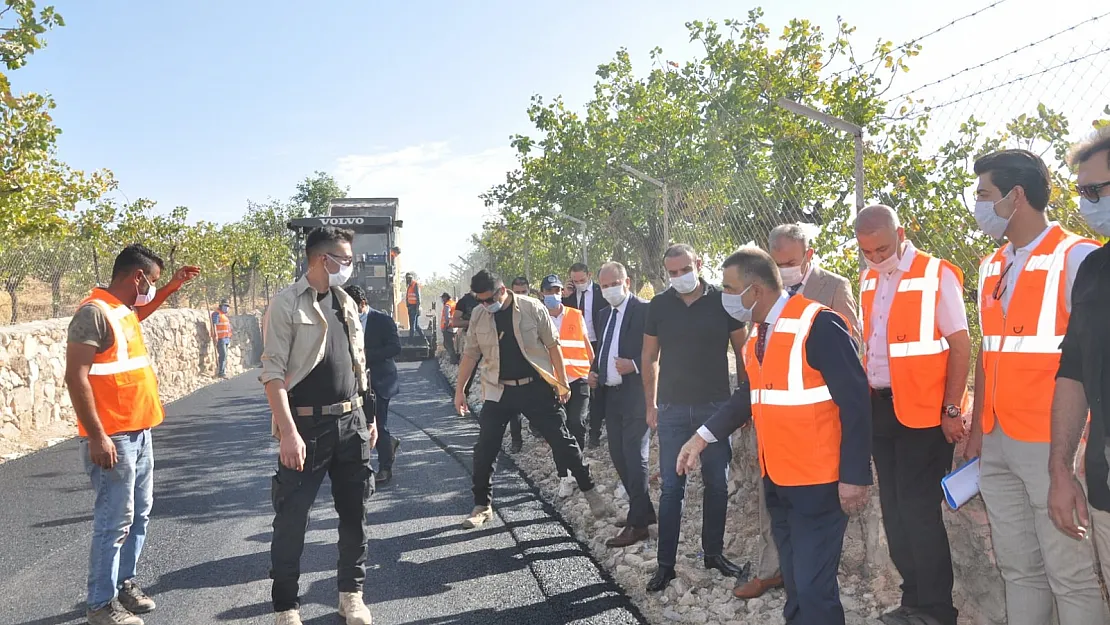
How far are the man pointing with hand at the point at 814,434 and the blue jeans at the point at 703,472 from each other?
1.29 metres

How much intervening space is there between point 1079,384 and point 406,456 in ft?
22.5

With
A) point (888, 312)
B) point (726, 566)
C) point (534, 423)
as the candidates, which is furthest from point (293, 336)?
point (888, 312)

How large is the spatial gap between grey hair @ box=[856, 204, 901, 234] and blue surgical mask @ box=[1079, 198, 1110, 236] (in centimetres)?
126

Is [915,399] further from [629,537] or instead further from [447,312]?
[447,312]

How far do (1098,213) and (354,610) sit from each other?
12.0 feet

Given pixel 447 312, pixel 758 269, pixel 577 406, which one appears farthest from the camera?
pixel 447 312

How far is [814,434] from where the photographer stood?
3014mm

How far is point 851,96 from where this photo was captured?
1070 centimetres

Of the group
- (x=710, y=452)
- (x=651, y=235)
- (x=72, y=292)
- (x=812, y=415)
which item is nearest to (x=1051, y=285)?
(x=812, y=415)

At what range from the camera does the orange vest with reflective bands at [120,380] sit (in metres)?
4.16

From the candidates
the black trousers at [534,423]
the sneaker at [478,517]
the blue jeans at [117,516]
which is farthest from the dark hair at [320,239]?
the sneaker at [478,517]

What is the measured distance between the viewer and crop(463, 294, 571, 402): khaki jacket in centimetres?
597

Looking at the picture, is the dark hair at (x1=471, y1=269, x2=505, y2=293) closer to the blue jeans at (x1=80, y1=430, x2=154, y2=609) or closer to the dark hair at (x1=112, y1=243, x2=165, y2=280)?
the dark hair at (x1=112, y1=243, x2=165, y2=280)

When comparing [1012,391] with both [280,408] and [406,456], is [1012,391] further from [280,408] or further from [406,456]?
[406,456]
